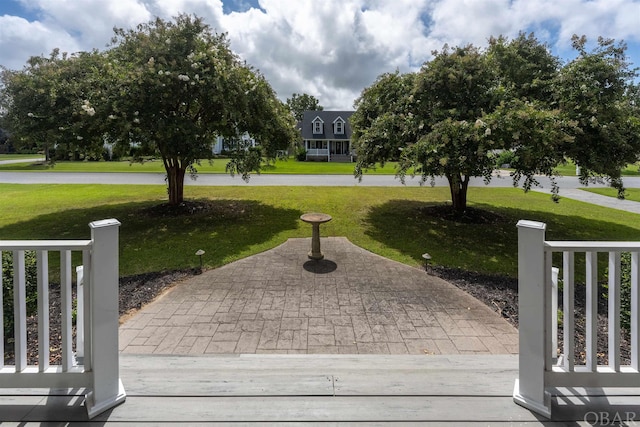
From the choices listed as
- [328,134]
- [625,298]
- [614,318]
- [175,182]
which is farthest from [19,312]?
[328,134]

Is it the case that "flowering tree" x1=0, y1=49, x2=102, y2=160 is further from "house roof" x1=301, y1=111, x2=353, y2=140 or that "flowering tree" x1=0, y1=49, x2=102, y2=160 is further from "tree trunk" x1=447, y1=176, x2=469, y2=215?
"house roof" x1=301, y1=111, x2=353, y2=140

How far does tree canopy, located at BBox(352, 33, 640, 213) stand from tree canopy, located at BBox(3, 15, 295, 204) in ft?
13.1

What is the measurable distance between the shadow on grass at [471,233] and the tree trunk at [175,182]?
578 centimetres

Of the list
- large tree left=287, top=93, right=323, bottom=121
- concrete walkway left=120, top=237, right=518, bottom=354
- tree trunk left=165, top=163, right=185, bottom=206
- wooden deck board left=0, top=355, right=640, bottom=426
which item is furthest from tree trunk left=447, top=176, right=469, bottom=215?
large tree left=287, top=93, right=323, bottom=121

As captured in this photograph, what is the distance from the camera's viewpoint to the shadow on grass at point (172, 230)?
643cm

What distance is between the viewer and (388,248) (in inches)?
282

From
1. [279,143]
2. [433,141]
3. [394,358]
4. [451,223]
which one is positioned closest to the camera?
[394,358]

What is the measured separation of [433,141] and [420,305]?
3879mm

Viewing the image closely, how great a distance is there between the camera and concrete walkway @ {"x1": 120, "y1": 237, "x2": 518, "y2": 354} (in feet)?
11.0

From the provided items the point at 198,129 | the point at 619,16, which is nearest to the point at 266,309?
the point at 198,129

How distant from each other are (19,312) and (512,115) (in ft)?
24.8

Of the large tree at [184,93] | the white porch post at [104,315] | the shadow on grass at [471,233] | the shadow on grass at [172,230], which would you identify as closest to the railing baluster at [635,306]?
the white porch post at [104,315]

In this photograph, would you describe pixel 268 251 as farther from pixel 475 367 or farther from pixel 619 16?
pixel 619 16

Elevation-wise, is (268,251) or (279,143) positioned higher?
(279,143)
